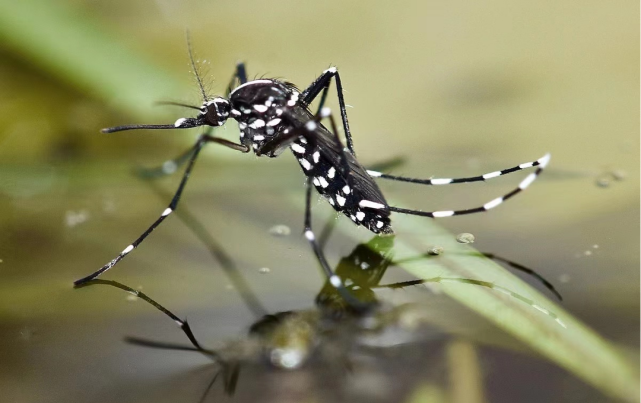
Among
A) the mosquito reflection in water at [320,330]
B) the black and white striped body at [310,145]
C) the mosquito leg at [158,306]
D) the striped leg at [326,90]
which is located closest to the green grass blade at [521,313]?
the mosquito reflection in water at [320,330]

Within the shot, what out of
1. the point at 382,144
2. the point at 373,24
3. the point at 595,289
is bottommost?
the point at 595,289

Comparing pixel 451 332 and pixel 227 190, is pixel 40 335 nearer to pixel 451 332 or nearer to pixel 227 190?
pixel 227 190

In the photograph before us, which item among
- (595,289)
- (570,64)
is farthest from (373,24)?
(595,289)

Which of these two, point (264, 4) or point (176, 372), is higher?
point (264, 4)

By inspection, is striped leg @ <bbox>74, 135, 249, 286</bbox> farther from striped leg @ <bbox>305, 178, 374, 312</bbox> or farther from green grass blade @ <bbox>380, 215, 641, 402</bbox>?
green grass blade @ <bbox>380, 215, 641, 402</bbox>

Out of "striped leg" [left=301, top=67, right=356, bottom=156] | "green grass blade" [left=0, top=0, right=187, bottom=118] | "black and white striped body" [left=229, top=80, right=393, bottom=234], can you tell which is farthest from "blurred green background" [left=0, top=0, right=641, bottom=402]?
"striped leg" [left=301, top=67, right=356, bottom=156]

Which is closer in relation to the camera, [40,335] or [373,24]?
[40,335]

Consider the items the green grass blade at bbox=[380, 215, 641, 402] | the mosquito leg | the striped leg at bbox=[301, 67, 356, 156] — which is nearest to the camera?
the green grass blade at bbox=[380, 215, 641, 402]

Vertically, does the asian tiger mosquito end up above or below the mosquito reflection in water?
above
